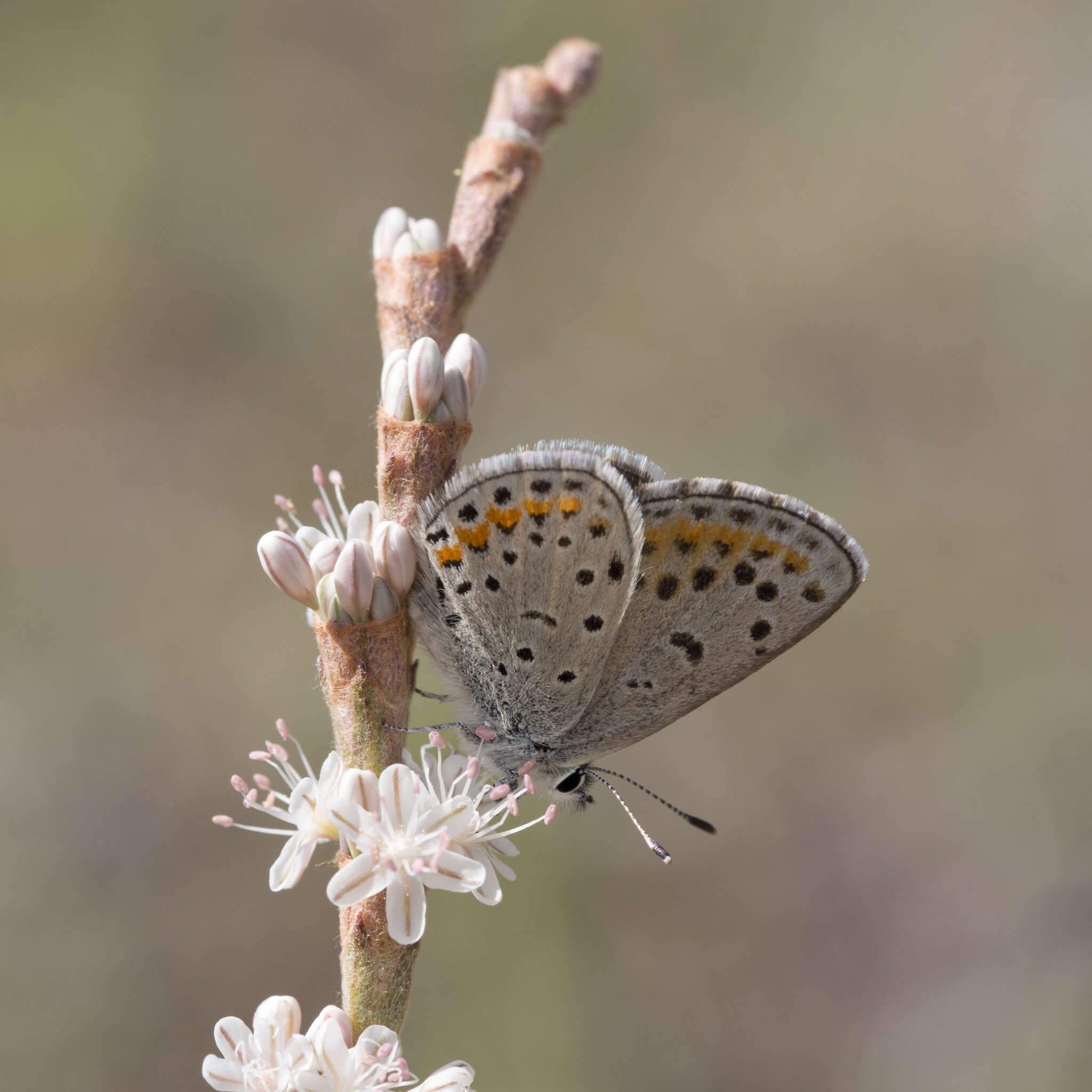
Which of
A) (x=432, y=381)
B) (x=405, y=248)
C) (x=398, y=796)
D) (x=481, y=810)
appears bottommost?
(x=398, y=796)

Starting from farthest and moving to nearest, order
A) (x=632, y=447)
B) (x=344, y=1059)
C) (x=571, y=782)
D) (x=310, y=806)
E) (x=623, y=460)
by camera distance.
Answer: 1. (x=632, y=447)
2. (x=571, y=782)
3. (x=623, y=460)
4. (x=310, y=806)
5. (x=344, y=1059)

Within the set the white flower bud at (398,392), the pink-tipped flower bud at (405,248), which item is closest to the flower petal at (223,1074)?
the white flower bud at (398,392)

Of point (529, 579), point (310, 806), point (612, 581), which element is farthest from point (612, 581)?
point (310, 806)

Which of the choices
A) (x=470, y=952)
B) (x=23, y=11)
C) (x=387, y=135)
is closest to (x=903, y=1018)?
(x=470, y=952)

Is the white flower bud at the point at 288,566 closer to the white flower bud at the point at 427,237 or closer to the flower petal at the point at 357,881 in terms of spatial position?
the flower petal at the point at 357,881

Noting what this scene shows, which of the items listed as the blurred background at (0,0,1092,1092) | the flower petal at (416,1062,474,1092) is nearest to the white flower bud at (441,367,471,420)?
the flower petal at (416,1062,474,1092)

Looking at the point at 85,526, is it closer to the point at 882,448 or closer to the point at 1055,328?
the point at 882,448

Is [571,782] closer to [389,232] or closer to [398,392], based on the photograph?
[398,392]
